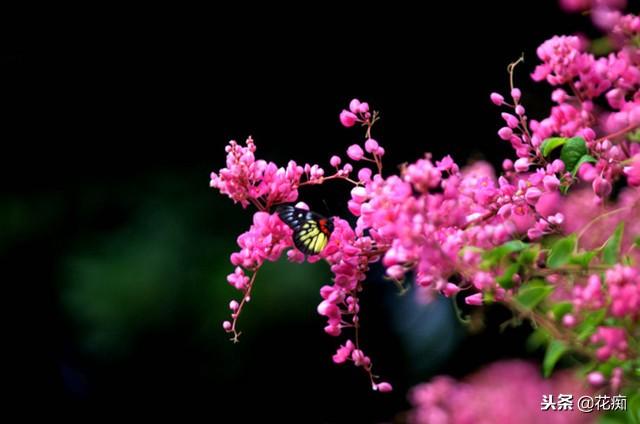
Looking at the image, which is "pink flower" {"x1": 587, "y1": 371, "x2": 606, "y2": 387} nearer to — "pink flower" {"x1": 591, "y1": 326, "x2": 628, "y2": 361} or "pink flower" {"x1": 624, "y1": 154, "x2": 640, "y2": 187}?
"pink flower" {"x1": 591, "y1": 326, "x2": 628, "y2": 361}

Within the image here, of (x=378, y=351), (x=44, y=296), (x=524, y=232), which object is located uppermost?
(x=44, y=296)

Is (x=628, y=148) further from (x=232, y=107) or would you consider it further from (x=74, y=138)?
(x=74, y=138)

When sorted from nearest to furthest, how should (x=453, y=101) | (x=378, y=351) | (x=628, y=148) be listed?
(x=628, y=148) < (x=378, y=351) < (x=453, y=101)

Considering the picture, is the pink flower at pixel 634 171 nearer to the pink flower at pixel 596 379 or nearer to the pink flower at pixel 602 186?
the pink flower at pixel 602 186

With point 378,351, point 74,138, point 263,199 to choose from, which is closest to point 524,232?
point 263,199

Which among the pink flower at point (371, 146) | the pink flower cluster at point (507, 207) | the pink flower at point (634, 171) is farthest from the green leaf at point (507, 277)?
the pink flower at point (371, 146)

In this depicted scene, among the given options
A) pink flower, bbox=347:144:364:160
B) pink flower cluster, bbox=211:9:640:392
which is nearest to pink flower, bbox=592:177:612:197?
pink flower cluster, bbox=211:9:640:392
